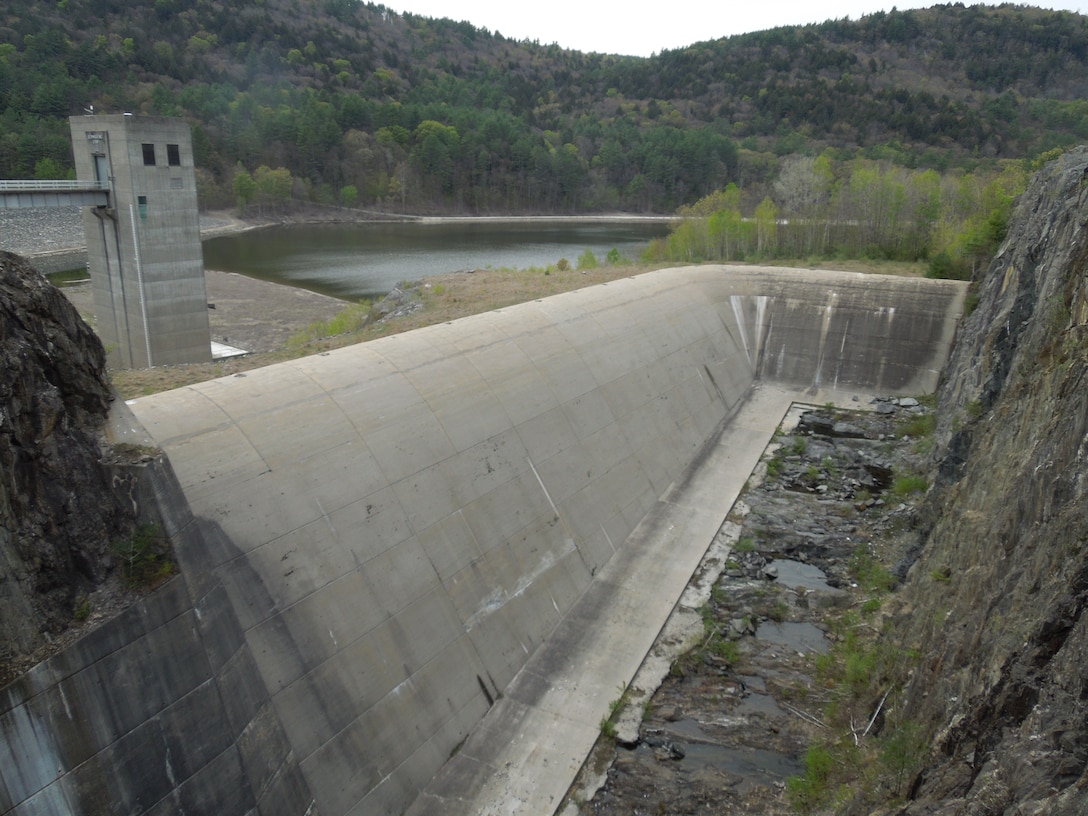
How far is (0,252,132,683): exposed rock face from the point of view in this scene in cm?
735

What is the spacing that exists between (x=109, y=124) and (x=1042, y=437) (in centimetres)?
3060

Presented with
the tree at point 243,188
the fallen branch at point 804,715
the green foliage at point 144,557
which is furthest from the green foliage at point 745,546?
the tree at point 243,188

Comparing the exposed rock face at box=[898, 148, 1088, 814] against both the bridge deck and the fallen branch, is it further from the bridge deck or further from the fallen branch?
the bridge deck

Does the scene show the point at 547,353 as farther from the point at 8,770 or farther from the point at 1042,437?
the point at 8,770

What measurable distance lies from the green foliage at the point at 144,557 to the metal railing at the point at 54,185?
23.2 m

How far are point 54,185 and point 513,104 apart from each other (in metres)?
131

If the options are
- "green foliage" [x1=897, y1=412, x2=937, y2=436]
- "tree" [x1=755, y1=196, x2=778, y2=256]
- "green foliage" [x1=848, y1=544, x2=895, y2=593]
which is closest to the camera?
"green foliage" [x1=848, y1=544, x2=895, y2=593]

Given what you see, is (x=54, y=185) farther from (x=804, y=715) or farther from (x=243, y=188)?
(x=243, y=188)

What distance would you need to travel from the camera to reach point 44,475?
796 cm

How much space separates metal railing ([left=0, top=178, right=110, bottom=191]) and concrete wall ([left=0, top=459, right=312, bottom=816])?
22960mm

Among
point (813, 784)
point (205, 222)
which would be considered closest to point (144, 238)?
point (813, 784)

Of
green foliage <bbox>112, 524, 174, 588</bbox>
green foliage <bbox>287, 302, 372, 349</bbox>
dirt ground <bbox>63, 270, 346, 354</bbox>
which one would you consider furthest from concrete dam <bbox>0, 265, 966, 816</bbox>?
dirt ground <bbox>63, 270, 346, 354</bbox>

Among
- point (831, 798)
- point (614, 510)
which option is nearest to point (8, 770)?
point (831, 798)

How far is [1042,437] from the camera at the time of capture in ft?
32.2
